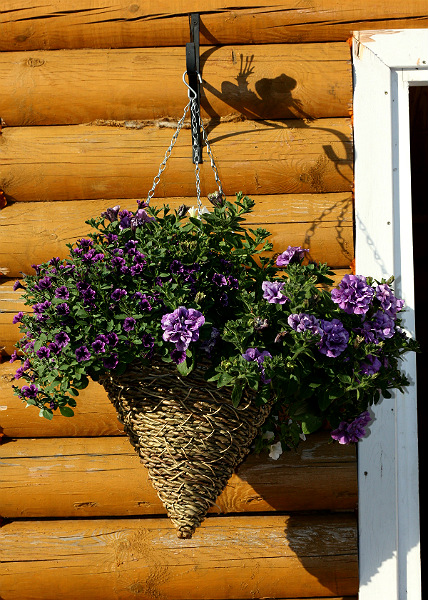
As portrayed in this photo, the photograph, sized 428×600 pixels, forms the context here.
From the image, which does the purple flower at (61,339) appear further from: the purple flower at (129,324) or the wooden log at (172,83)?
the wooden log at (172,83)

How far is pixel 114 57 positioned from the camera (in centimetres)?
232

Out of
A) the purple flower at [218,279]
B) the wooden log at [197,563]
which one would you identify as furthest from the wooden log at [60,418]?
the purple flower at [218,279]

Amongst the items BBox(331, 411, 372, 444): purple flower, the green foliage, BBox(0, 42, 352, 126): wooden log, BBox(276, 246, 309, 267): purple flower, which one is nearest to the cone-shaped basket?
the green foliage

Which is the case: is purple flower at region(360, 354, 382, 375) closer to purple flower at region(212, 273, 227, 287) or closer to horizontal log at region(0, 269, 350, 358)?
purple flower at region(212, 273, 227, 287)

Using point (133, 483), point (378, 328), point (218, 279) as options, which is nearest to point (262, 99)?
point (218, 279)

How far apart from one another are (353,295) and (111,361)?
0.66m

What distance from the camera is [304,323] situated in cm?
155

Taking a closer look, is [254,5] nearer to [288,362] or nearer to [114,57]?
[114,57]

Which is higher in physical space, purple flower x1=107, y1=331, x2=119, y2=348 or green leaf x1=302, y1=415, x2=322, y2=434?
purple flower x1=107, y1=331, x2=119, y2=348

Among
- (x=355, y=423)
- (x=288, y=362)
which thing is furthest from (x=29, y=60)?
(x=355, y=423)

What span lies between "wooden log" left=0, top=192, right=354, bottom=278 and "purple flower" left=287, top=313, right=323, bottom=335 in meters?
0.73

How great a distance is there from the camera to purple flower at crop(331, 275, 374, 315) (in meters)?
1.62

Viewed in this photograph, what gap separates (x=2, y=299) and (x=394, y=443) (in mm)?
1527

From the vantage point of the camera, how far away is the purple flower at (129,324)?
155 cm
